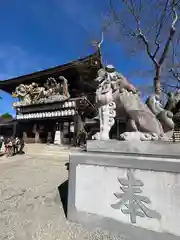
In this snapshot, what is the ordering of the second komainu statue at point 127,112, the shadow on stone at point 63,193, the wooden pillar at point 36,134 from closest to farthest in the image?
the second komainu statue at point 127,112
the shadow on stone at point 63,193
the wooden pillar at point 36,134

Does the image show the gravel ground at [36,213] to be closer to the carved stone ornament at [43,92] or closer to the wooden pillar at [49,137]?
the carved stone ornament at [43,92]

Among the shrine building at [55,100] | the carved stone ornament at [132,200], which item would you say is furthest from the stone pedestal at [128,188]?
the shrine building at [55,100]

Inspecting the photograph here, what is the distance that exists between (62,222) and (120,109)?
2107 millimetres

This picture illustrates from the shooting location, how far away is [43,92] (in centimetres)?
1608

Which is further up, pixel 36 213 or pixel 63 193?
pixel 63 193

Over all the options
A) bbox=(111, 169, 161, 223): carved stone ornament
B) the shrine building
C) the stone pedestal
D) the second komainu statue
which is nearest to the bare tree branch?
the shrine building

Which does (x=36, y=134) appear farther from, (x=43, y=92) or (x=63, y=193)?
(x=63, y=193)

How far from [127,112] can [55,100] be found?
1243cm

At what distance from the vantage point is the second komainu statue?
3.27 m

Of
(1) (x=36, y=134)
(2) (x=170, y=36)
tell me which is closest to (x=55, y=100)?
(1) (x=36, y=134)

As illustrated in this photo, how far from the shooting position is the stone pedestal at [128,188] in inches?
96.4

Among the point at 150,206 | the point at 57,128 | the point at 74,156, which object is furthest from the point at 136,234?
the point at 57,128

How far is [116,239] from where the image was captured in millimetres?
2617

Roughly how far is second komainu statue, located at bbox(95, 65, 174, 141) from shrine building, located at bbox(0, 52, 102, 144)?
9.54 meters
